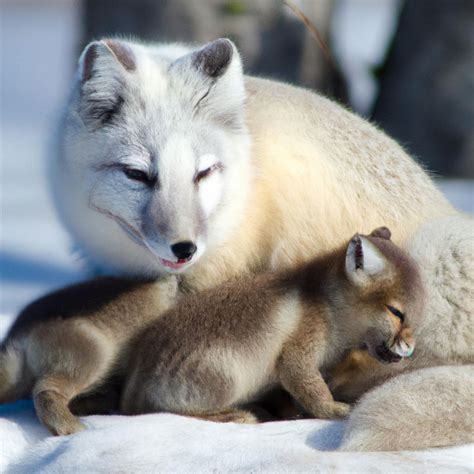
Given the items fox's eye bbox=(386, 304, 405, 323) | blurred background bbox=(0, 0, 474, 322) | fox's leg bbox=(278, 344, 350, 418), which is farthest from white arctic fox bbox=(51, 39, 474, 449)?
blurred background bbox=(0, 0, 474, 322)

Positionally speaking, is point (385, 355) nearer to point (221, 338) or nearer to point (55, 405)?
point (221, 338)

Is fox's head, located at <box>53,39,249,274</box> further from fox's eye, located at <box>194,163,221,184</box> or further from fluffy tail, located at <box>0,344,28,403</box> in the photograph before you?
fluffy tail, located at <box>0,344,28,403</box>

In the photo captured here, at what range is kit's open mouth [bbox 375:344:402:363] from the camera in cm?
311

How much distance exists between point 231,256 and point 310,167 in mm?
469

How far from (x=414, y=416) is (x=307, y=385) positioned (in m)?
0.40

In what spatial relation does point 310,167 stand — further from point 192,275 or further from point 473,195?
point 473,195

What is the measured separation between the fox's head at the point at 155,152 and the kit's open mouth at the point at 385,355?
670 millimetres

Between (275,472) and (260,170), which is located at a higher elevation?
(260,170)

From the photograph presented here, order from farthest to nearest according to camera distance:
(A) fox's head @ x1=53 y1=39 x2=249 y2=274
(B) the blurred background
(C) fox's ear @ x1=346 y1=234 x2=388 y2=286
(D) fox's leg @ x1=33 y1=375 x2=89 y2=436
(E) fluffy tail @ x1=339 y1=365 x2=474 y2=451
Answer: (B) the blurred background, (C) fox's ear @ x1=346 y1=234 x2=388 y2=286, (A) fox's head @ x1=53 y1=39 x2=249 y2=274, (D) fox's leg @ x1=33 y1=375 x2=89 y2=436, (E) fluffy tail @ x1=339 y1=365 x2=474 y2=451

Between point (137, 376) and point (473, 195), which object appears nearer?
point (137, 376)

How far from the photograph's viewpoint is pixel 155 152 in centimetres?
309

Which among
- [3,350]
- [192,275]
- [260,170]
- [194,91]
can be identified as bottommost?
[3,350]

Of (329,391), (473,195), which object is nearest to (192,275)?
(329,391)

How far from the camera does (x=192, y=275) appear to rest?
11.2ft
